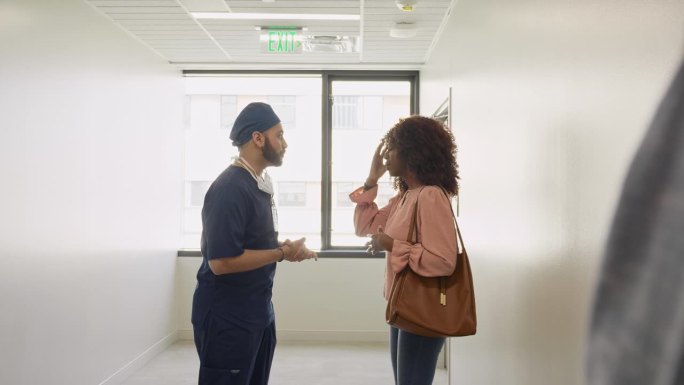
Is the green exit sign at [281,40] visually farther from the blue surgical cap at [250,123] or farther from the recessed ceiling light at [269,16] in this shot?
the blue surgical cap at [250,123]

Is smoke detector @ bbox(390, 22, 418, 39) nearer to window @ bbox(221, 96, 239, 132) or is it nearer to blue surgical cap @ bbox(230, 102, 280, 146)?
blue surgical cap @ bbox(230, 102, 280, 146)

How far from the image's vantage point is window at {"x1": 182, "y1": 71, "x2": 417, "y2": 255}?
17.5 ft

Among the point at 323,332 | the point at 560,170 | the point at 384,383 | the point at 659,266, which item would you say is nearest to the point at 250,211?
the point at 560,170

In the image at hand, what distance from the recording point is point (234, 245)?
187 centimetres

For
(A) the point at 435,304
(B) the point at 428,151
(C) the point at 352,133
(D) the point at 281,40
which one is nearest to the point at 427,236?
(A) the point at 435,304

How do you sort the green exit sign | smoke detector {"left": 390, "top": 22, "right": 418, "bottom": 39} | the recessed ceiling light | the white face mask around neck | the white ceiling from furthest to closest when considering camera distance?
the green exit sign
smoke detector {"left": 390, "top": 22, "right": 418, "bottom": 39}
the recessed ceiling light
the white ceiling
the white face mask around neck

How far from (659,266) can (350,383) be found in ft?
13.0

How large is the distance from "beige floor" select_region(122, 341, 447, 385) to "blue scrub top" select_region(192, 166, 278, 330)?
2139 mm

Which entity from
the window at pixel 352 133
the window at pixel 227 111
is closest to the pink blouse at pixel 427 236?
the window at pixel 352 133

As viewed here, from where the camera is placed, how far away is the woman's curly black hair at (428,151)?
1.87 meters

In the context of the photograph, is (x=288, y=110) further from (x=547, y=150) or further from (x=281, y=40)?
(x=547, y=150)

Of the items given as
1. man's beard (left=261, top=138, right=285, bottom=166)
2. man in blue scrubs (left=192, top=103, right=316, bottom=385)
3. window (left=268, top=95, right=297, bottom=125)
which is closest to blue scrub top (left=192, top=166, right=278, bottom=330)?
man in blue scrubs (left=192, top=103, right=316, bottom=385)

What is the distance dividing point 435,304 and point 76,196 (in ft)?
7.64

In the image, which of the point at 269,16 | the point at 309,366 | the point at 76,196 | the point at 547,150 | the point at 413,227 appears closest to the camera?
the point at 547,150
